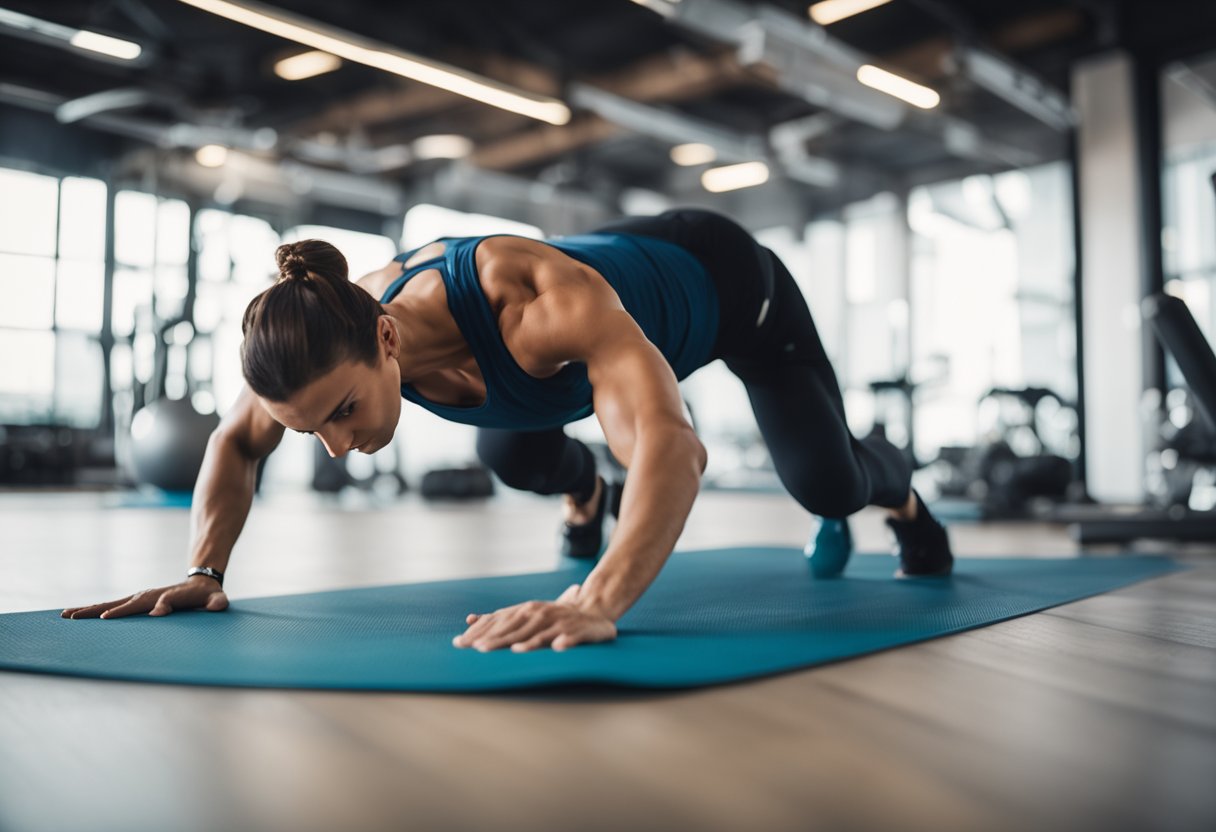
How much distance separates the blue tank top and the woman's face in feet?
0.44

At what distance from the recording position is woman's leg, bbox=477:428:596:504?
191cm

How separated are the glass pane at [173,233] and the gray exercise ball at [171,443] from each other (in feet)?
12.1

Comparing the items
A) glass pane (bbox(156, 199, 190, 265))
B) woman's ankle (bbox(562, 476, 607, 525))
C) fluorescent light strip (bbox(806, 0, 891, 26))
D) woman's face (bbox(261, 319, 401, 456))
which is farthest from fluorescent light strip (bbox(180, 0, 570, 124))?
woman's face (bbox(261, 319, 401, 456))

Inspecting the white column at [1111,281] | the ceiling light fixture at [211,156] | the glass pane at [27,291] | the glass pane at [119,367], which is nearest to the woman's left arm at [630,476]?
the white column at [1111,281]

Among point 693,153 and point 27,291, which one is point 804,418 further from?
point 27,291

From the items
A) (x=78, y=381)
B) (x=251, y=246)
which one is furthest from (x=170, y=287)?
(x=78, y=381)

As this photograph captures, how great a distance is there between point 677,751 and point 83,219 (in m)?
8.88

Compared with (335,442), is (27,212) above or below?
above

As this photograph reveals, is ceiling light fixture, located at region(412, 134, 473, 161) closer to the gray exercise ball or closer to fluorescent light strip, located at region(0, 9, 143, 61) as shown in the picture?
fluorescent light strip, located at region(0, 9, 143, 61)

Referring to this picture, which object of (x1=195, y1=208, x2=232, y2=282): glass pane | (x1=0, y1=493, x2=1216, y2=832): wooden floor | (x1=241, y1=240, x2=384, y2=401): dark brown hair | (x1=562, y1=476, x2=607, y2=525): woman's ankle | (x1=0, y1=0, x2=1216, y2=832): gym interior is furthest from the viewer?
(x1=195, y1=208, x2=232, y2=282): glass pane

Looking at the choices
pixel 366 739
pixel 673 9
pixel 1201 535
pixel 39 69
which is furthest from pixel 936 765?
pixel 39 69

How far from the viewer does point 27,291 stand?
7.77 meters

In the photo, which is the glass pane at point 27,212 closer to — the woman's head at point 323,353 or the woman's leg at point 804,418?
the woman's leg at point 804,418

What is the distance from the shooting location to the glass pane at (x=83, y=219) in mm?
Answer: 8062
